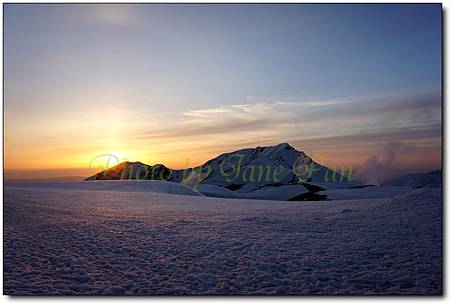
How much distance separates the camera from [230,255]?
7816mm

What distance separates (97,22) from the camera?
9180 mm

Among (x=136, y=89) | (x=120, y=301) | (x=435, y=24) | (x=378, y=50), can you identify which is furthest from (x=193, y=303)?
(x=435, y=24)

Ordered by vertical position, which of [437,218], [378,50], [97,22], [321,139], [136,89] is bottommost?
[437,218]

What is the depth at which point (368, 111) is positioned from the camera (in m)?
10.4

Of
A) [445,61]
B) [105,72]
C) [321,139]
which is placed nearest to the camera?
[445,61]

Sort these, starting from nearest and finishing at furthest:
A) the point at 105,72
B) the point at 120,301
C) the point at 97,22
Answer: the point at 120,301 < the point at 97,22 < the point at 105,72

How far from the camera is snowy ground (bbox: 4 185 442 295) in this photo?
254 inches

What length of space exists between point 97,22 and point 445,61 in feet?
28.7

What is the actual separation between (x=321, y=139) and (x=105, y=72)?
6.88 metres

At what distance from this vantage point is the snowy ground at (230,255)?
6461 mm

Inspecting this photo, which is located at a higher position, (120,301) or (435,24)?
(435,24)

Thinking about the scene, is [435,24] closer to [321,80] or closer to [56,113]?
[321,80]

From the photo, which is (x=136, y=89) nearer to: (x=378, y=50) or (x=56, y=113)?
(x=56, y=113)

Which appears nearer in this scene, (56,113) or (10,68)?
(10,68)
